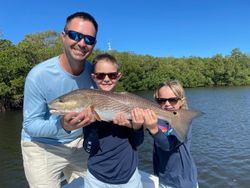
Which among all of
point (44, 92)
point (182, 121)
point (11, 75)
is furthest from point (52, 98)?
point (11, 75)

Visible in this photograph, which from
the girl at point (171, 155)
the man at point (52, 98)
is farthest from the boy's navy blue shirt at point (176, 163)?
the man at point (52, 98)

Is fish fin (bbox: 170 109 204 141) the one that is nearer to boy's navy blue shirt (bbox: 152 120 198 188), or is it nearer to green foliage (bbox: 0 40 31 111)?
boy's navy blue shirt (bbox: 152 120 198 188)

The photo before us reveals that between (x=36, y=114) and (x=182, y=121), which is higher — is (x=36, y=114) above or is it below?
above

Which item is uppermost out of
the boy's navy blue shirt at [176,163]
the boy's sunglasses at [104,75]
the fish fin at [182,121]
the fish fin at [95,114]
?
the boy's sunglasses at [104,75]

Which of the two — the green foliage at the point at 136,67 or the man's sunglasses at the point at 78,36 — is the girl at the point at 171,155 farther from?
the green foliage at the point at 136,67

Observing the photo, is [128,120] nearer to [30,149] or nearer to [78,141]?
[78,141]

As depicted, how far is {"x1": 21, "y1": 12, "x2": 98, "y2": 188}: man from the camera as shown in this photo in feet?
11.9

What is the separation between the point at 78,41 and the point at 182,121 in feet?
5.04

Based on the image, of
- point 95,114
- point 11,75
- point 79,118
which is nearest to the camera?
point 79,118

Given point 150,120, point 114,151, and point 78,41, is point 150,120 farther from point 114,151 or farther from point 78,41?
point 78,41

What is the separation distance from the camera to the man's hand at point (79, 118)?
320 cm

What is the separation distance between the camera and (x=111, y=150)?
3365 millimetres

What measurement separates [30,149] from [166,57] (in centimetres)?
8959

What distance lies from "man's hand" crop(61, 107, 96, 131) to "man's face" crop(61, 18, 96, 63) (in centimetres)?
71
